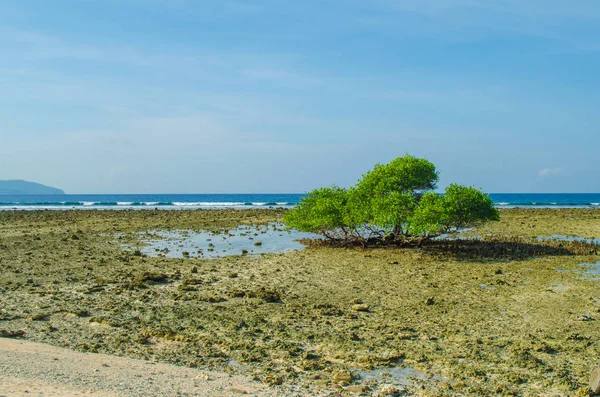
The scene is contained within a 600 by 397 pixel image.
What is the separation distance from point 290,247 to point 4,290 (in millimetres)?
11956

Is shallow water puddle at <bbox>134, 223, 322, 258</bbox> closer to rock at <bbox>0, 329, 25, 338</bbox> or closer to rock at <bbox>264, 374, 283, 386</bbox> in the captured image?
rock at <bbox>0, 329, 25, 338</bbox>

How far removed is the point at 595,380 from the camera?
6199mm

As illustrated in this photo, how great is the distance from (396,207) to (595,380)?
41.5ft

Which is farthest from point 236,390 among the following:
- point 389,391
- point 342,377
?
point 389,391

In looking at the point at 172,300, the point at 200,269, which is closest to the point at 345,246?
the point at 200,269

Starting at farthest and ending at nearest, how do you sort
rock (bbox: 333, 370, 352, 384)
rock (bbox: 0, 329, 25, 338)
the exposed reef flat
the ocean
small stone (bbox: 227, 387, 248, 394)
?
the ocean
rock (bbox: 0, 329, 25, 338)
the exposed reef flat
rock (bbox: 333, 370, 352, 384)
small stone (bbox: 227, 387, 248, 394)

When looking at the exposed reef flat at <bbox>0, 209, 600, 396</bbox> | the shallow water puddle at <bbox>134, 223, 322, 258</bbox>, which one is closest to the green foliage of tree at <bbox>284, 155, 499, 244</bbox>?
the exposed reef flat at <bbox>0, 209, 600, 396</bbox>

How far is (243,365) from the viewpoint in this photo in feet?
23.7

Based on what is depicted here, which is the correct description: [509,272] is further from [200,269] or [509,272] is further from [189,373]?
[189,373]

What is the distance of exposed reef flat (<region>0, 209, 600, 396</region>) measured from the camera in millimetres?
7016

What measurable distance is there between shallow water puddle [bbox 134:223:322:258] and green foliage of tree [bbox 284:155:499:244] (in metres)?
2.04

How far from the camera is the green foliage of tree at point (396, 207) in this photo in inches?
717

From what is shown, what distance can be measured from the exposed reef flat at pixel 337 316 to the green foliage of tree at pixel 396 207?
1339mm

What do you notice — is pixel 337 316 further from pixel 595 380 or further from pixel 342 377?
pixel 595 380
